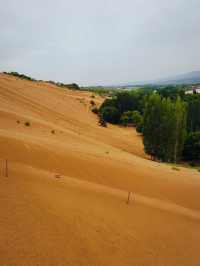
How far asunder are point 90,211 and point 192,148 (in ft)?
74.7

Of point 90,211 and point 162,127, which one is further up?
point 162,127

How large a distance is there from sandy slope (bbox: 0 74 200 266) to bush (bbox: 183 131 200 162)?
643 inches

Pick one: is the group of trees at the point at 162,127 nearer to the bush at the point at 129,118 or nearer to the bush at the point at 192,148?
the bush at the point at 192,148

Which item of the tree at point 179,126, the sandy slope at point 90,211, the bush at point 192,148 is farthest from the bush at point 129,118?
the sandy slope at point 90,211

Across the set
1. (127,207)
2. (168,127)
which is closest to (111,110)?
(168,127)

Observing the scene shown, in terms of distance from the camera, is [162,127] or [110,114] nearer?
[162,127]

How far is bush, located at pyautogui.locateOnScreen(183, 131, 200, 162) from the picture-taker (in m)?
26.4

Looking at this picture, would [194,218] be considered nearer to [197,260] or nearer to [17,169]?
[197,260]

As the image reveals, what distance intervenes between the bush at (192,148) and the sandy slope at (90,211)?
16.3 m

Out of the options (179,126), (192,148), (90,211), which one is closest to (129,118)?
(192,148)

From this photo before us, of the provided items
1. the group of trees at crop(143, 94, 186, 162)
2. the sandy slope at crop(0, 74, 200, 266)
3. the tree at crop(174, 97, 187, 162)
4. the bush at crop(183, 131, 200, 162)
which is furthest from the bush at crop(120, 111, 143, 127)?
the sandy slope at crop(0, 74, 200, 266)

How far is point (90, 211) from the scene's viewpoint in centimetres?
626

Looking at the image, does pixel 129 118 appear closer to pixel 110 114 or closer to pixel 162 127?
pixel 110 114

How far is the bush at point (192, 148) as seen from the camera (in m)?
26.4
